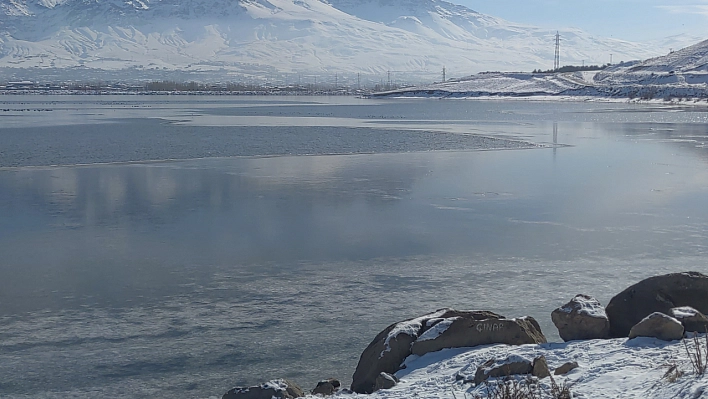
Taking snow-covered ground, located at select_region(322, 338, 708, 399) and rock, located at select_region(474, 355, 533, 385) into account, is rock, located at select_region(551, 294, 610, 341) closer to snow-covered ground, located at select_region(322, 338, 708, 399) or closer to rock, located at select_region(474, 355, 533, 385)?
snow-covered ground, located at select_region(322, 338, 708, 399)

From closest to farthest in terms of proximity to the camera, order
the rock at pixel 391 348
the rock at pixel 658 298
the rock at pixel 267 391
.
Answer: the rock at pixel 267 391
the rock at pixel 391 348
the rock at pixel 658 298

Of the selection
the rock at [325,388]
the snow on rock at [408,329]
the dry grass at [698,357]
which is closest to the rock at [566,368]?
the dry grass at [698,357]

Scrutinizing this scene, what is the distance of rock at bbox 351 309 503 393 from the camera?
205 inches

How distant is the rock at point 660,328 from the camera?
4887mm

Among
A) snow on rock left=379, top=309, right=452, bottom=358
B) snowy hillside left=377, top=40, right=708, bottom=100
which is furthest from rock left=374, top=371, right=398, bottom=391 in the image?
snowy hillside left=377, top=40, right=708, bottom=100

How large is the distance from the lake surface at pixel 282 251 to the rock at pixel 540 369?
58.8 inches

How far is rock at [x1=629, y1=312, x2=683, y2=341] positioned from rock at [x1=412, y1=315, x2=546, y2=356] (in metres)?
0.73

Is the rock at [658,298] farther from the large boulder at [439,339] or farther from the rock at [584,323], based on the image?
the large boulder at [439,339]

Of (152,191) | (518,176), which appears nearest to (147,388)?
(152,191)

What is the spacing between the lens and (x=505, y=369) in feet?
14.7

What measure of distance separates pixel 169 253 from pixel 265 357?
11.2 feet

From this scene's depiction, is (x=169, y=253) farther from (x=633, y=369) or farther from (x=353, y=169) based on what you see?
(x=353, y=169)

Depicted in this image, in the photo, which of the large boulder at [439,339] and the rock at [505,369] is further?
the large boulder at [439,339]

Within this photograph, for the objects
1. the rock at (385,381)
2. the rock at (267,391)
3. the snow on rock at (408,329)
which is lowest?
the rock at (267,391)
